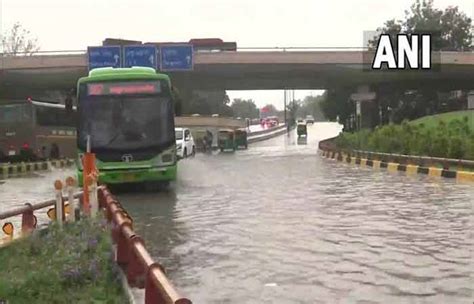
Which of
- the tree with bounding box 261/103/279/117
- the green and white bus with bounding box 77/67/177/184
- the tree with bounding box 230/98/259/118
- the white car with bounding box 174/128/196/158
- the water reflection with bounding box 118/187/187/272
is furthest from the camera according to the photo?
the tree with bounding box 261/103/279/117

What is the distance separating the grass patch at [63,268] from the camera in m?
6.45

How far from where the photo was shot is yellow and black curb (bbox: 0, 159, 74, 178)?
31688 mm

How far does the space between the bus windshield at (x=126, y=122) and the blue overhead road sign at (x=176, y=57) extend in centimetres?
2325

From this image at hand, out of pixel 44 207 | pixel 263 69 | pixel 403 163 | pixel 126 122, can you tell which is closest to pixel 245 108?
pixel 263 69

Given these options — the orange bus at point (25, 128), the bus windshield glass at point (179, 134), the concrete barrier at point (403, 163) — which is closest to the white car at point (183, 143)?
the bus windshield glass at point (179, 134)

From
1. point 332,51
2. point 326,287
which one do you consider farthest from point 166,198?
point 332,51

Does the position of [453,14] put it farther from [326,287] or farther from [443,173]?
[326,287]

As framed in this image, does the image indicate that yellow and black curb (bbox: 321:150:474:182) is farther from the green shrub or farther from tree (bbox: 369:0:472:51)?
tree (bbox: 369:0:472:51)

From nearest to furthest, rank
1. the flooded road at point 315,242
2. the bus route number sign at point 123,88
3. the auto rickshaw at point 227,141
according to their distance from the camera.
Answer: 1. the flooded road at point 315,242
2. the bus route number sign at point 123,88
3. the auto rickshaw at point 227,141

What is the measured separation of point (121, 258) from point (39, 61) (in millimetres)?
39092

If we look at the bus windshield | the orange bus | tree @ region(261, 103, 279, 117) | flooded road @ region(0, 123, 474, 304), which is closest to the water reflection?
flooded road @ region(0, 123, 474, 304)

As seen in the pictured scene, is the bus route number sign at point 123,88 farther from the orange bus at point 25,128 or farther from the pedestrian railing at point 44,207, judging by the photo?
the orange bus at point 25,128

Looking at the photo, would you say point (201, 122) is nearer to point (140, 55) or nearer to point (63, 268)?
point (140, 55)

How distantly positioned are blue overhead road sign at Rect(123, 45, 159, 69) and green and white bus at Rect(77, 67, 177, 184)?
2296cm
